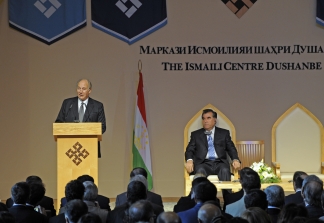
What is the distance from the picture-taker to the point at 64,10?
8.95 meters

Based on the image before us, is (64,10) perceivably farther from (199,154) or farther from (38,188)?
(38,188)

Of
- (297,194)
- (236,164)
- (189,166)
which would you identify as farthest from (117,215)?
(236,164)

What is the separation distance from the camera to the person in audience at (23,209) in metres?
4.38

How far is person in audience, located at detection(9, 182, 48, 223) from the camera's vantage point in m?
4.38

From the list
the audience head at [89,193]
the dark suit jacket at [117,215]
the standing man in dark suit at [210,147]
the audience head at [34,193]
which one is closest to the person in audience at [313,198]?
the dark suit jacket at [117,215]

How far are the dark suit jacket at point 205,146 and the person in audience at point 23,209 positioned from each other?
3630mm

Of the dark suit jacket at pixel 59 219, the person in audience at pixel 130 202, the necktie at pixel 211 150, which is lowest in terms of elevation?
the dark suit jacket at pixel 59 219

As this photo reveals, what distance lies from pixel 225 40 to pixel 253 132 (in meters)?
1.49

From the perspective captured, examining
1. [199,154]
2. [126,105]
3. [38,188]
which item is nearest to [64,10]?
[126,105]

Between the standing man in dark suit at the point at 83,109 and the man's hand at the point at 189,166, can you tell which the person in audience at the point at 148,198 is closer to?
the standing man in dark suit at the point at 83,109

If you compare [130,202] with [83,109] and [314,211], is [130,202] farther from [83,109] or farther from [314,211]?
[83,109]

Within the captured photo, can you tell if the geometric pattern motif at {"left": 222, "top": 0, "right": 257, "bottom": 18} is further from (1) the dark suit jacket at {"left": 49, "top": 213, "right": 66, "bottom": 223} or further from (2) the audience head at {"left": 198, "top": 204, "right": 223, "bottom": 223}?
(2) the audience head at {"left": 198, "top": 204, "right": 223, "bottom": 223}

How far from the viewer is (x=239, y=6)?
29.7 feet

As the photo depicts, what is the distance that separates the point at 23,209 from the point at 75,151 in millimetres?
1882
